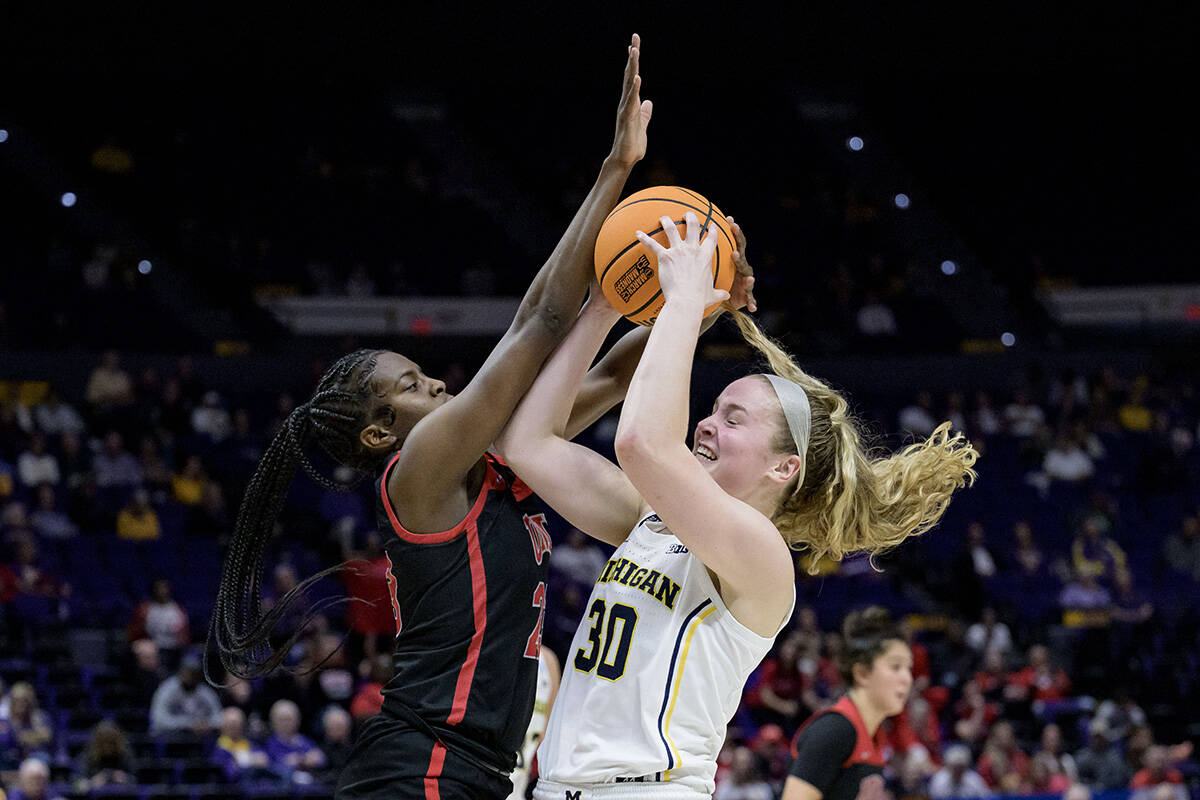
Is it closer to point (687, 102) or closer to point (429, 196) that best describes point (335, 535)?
point (429, 196)

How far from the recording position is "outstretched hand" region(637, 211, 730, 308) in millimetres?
2707

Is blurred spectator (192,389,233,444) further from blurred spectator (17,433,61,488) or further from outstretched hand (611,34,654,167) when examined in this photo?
outstretched hand (611,34,654,167)

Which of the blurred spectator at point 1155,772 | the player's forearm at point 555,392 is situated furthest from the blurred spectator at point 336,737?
the player's forearm at point 555,392

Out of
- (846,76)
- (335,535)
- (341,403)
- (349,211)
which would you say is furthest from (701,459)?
(349,211)

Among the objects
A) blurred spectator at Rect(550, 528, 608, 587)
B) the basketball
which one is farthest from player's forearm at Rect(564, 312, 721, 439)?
blurred spectator at Rect(550, 528, 608, 587)

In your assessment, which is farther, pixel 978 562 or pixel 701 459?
pixel 978 562

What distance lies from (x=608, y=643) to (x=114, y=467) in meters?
11.6

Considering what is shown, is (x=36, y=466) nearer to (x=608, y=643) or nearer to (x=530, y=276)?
(x=530, y=276)

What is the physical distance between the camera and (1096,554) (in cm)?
1381

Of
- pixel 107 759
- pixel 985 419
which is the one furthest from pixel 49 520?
pixel 985 419

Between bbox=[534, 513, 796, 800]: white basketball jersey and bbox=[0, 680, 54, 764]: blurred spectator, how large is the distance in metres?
7.22

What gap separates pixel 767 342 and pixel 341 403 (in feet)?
3.28

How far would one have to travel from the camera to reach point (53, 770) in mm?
8875

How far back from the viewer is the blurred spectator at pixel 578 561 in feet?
41.7
